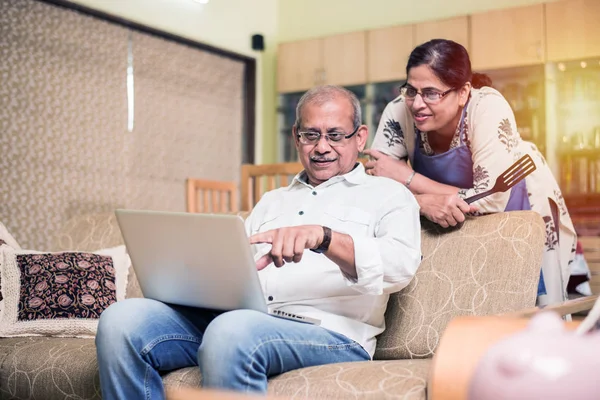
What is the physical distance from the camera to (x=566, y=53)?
444cm

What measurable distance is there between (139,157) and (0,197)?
107cm

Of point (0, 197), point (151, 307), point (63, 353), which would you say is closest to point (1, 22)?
point (0, 197)

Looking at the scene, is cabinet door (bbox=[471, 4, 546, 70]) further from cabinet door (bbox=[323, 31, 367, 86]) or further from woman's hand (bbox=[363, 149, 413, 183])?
woman's hand (bbox=[363, 149, 413, 183])

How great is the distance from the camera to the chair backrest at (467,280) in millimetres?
1793

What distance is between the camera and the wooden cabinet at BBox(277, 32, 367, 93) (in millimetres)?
5285

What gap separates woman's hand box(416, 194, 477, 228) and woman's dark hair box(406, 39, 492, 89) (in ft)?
1.13

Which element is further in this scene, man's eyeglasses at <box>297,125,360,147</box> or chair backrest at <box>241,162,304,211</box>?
chair backrest at <box>241,162,304,211</box>

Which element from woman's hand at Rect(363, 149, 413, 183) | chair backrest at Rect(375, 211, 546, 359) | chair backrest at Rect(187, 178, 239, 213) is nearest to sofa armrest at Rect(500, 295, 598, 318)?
chair backrest at Rect(375, 211, 546, 359)

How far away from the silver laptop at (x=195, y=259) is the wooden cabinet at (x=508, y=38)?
3.42m

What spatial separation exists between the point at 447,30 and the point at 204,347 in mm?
3904

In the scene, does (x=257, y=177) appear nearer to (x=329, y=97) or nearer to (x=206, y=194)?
(x=206, y=194)

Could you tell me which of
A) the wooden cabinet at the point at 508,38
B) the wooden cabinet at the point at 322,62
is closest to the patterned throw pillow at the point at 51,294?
the wooden cabinet at the point at 508,38

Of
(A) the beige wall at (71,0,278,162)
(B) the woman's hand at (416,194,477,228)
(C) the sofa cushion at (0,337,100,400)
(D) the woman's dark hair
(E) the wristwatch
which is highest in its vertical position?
(A) the beige wall at (71,0,278,162)

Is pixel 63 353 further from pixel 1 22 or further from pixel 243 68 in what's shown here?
pixel 243 68
